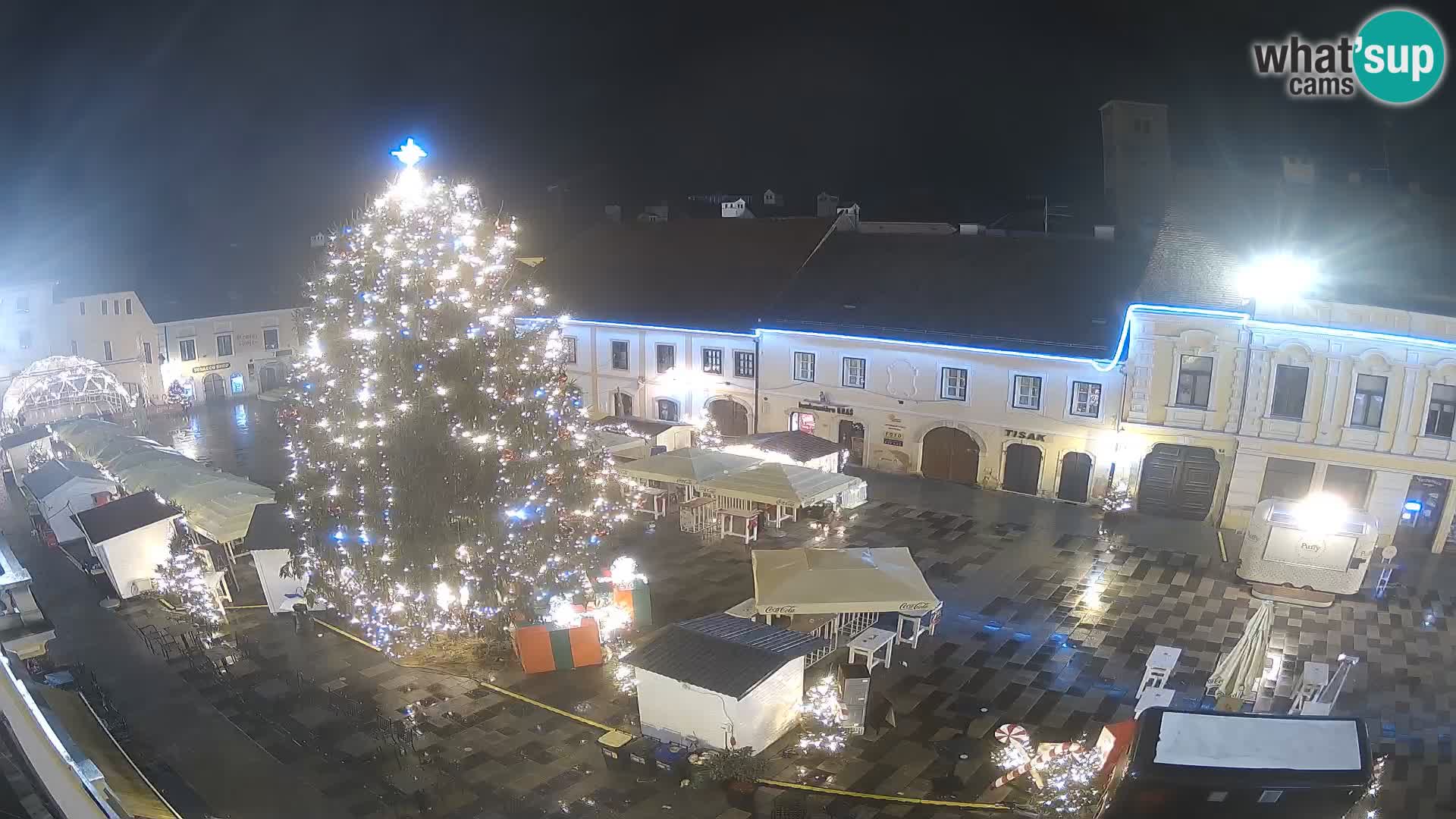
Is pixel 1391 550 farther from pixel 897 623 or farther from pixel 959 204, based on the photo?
pixel 959 204

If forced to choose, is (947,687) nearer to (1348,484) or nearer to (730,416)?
(1348,484)

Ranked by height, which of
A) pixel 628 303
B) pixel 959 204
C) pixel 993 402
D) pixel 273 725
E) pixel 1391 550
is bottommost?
pixel 273 725

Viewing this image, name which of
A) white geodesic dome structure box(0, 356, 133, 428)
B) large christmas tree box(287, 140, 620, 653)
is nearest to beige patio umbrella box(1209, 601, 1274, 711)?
large christmas tree box(287, 140, 620, 653)

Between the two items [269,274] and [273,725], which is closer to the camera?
[273,725]

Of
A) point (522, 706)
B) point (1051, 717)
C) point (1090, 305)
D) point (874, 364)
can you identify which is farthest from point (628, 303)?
point (1051, 717)

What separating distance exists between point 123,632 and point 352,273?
1008 centimetres

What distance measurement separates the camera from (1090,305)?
26.6 m

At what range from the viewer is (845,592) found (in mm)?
16844

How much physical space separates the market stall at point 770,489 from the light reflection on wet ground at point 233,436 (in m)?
15.9

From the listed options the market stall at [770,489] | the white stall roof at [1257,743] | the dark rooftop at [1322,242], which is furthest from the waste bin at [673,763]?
the dark rooftop at [1322,242]

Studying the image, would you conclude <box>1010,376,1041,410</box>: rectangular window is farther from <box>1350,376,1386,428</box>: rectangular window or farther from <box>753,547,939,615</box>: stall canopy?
<box>753,547,939,615</box>: stall canopy

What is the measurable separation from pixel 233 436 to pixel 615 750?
99.3 feet

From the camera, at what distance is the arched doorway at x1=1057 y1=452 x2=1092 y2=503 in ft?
86.8

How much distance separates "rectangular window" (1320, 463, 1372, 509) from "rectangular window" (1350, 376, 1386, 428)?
4.12ft
